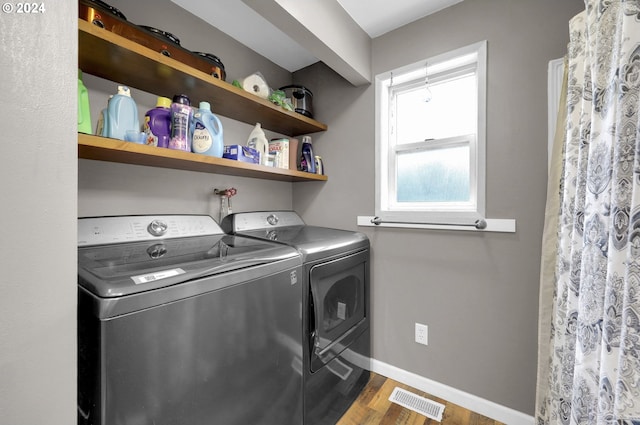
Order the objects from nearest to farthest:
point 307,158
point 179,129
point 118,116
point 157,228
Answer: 1. point 118,116
2. point 179,129
3. point 157,228
4. point 307,158

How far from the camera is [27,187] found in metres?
0.50

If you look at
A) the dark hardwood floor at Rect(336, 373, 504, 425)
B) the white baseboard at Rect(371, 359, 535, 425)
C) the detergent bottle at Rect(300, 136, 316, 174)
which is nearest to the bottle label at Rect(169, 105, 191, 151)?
the detergent bottle at Rect(300, 136, 316, 174)

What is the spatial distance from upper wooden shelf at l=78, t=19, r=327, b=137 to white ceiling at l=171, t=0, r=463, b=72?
53 centimetres

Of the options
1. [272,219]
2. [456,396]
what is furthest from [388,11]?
[456,396]

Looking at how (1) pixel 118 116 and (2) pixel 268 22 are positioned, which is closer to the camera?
(1) pixel 118 116

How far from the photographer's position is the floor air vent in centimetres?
152

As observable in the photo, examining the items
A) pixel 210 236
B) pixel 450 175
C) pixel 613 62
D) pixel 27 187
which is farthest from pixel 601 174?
pixel 210 236

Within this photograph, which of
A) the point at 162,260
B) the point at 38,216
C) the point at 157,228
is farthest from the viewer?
the point at 157,228

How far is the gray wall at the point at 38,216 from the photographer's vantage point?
1.55 ft

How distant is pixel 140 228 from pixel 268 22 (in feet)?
4.90

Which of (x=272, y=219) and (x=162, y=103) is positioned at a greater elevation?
(x=162, y=103)

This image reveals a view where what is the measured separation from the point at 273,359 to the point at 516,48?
200cm

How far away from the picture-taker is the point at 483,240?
151cm

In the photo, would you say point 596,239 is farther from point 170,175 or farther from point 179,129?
point 170,175
